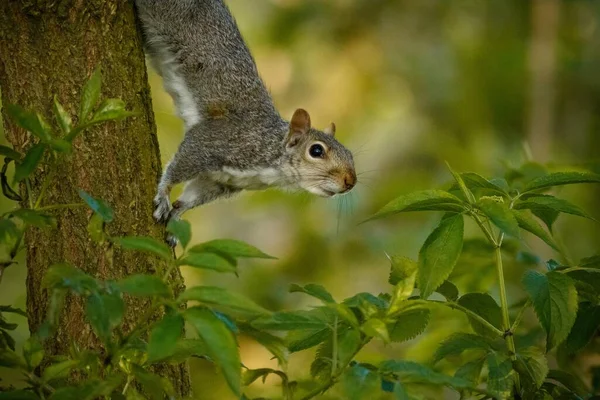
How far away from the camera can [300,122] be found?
9.94ft

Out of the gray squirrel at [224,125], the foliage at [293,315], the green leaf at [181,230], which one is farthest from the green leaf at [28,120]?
the gray squirrel at [224,125]

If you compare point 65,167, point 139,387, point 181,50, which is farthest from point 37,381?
point 181,50

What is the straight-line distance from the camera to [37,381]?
1099mm

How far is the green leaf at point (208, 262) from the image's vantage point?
3.37 ft

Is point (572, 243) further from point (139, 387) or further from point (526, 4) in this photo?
point (139, 387)

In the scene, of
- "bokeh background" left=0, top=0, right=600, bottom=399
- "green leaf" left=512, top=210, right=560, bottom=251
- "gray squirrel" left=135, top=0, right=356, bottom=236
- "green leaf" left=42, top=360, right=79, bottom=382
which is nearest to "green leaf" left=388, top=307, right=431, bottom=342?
"green leaf" left=512, top=210, right=560, bottom=251

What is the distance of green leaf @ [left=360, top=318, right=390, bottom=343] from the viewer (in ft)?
3.60

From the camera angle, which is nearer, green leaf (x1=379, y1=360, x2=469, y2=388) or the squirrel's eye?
green leaf (x1=379, y1=360, x2=469, y2=388)

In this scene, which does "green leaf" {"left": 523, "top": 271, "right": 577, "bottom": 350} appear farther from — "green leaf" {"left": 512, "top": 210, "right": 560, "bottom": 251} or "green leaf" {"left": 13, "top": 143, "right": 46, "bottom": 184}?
"green leaf" {"left": 13, "top": 143, "right": 46, "bottom": 184}

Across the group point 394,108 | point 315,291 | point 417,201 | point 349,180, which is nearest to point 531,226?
point 417,201

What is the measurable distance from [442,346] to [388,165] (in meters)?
4.01

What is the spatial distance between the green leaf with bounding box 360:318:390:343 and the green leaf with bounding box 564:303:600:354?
19.1 inches

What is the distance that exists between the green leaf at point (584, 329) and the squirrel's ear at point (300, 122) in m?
1.66

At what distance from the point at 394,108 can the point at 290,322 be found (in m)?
4.44
